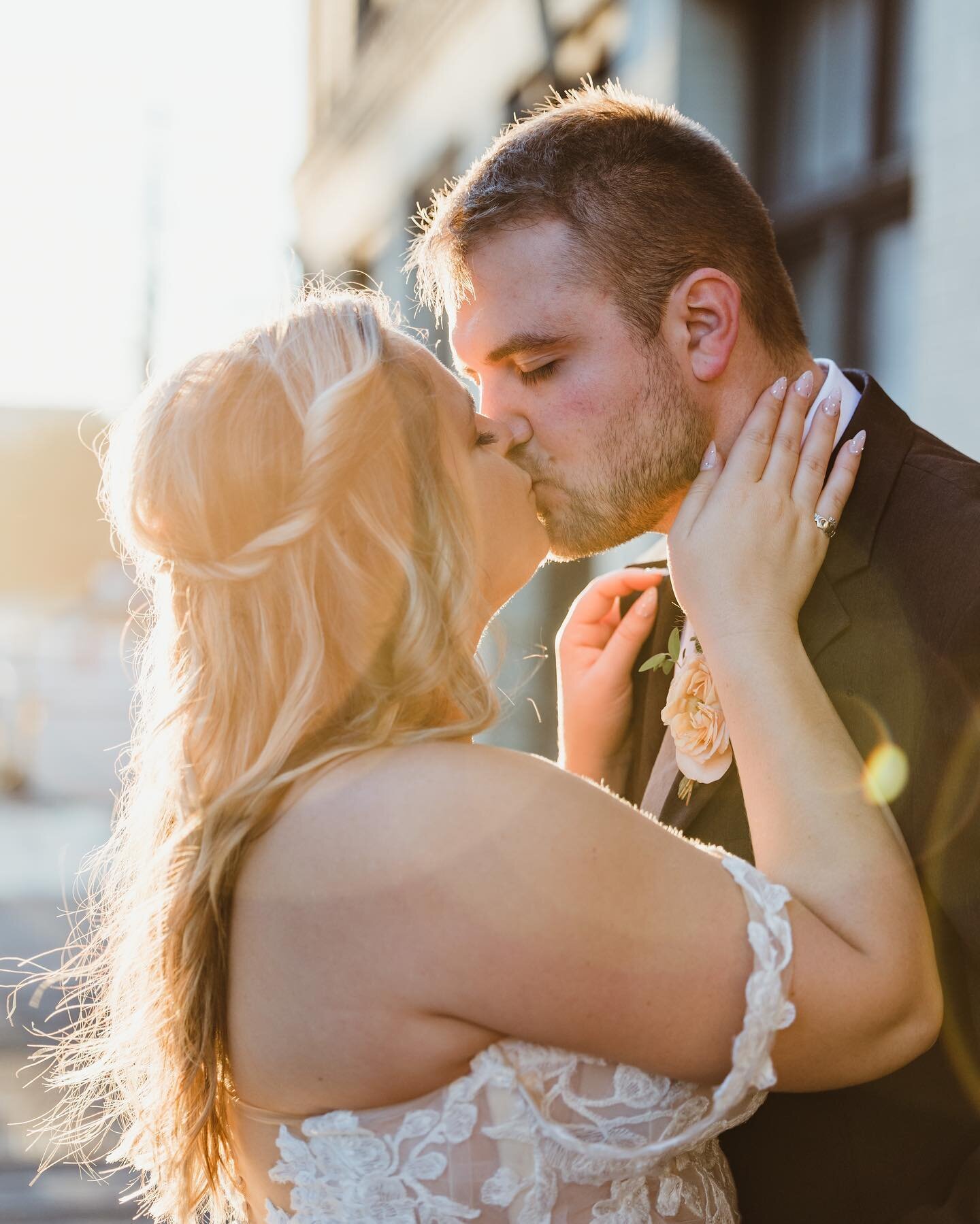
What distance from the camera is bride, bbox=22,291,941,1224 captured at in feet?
5.01

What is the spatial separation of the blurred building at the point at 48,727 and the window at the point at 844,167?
3391mm

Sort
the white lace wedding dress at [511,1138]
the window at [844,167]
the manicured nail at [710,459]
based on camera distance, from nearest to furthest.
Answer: the white lace wedding dress at [511,1138]
the manicured nail at [710,459]
the window at [844,167]

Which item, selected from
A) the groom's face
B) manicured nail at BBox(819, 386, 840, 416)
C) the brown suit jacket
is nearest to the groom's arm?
the brown suit jacket

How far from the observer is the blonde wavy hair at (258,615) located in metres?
1.75

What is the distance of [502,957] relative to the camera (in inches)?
58.6

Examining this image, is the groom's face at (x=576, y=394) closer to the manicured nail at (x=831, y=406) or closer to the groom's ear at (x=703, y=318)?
the groom's ear at (x=703, y=318)

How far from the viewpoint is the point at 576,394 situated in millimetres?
2662

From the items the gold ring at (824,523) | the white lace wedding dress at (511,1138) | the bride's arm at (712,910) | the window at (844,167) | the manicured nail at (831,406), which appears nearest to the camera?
the bride's arm at (712,910)

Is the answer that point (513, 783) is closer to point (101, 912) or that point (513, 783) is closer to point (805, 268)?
point (101, 912)

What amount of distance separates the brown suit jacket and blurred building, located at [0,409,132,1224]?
181cm

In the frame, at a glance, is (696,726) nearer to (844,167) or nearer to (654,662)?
(654,662)

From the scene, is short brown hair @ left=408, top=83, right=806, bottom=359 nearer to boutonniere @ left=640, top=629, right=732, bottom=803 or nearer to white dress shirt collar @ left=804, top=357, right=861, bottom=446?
white dress shirt collar @ left=804, top=357, right=861, bottom=446

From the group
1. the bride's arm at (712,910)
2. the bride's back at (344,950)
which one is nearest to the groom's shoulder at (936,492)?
the bride's arm at (712,910)

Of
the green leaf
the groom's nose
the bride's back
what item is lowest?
the bride's back
